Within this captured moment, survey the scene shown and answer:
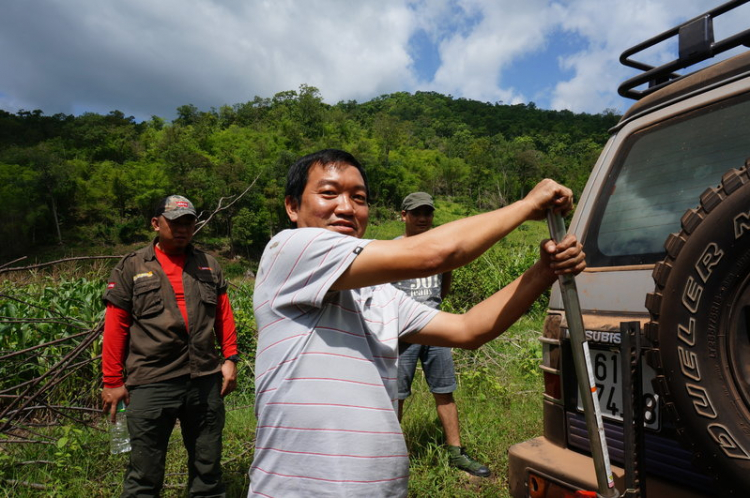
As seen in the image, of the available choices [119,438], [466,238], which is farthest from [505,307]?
[119,438]

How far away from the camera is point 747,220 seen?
1.19m

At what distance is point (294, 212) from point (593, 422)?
3.56 feet

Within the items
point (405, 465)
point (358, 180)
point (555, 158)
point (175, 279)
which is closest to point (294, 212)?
point (358, 180)

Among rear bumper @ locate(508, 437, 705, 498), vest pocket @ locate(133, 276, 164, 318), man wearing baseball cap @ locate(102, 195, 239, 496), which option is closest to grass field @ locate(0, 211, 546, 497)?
man wearing baseball cap @ locate(102, 195, 239, 496)

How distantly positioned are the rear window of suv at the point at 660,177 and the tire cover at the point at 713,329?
0.36 m

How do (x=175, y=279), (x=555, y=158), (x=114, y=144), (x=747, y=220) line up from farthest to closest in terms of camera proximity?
(x=555, y=158) < (x=114, y=144) < (x=175, y=279) < (x=747, y=220)

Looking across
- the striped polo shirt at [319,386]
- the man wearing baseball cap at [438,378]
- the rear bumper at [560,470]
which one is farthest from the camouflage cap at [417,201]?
the striped polo shirt at [319,386]

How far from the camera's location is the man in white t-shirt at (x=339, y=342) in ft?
3.82

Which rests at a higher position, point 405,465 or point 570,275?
point 570,275

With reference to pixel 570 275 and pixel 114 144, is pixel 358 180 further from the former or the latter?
pixel 114 144

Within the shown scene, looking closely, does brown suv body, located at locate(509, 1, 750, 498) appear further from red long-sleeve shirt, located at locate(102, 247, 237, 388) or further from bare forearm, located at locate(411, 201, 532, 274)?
red long-sleeve shirt, located at locate(102, 247, 237, 388)

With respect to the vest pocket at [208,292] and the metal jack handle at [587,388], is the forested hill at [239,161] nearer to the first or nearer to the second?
the vest pocket at [208,292]

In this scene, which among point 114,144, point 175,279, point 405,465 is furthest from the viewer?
point 114,144

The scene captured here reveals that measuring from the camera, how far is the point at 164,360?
283 cm
